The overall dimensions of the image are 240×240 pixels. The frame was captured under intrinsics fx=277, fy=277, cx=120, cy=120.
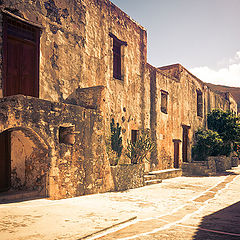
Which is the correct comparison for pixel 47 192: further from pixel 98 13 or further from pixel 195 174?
pixel 195 174

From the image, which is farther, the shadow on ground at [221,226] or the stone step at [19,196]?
the stone step at [19,196]

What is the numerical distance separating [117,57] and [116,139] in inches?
137

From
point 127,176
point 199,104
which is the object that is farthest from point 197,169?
point 127,176

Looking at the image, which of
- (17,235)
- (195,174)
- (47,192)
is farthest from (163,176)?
(17,235)

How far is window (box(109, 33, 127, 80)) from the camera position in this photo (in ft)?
36.7

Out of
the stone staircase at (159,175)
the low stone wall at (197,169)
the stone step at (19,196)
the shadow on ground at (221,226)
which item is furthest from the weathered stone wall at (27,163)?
the low stone wall at (197,169)

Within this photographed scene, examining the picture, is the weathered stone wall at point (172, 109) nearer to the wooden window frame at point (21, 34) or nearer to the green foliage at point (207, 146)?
the green foliage at point (207, 146)

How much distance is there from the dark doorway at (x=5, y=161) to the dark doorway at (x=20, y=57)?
1.10m

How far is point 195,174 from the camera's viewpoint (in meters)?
→ 15.6

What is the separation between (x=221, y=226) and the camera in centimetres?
491

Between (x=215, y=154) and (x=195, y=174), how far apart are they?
2849 millimetres

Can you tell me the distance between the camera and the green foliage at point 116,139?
1016cm

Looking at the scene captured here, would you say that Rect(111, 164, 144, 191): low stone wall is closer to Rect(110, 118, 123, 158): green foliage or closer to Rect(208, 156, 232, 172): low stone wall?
Rect(110, 118, 123, 158): green foliage

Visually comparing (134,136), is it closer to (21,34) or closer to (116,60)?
(116,60)
